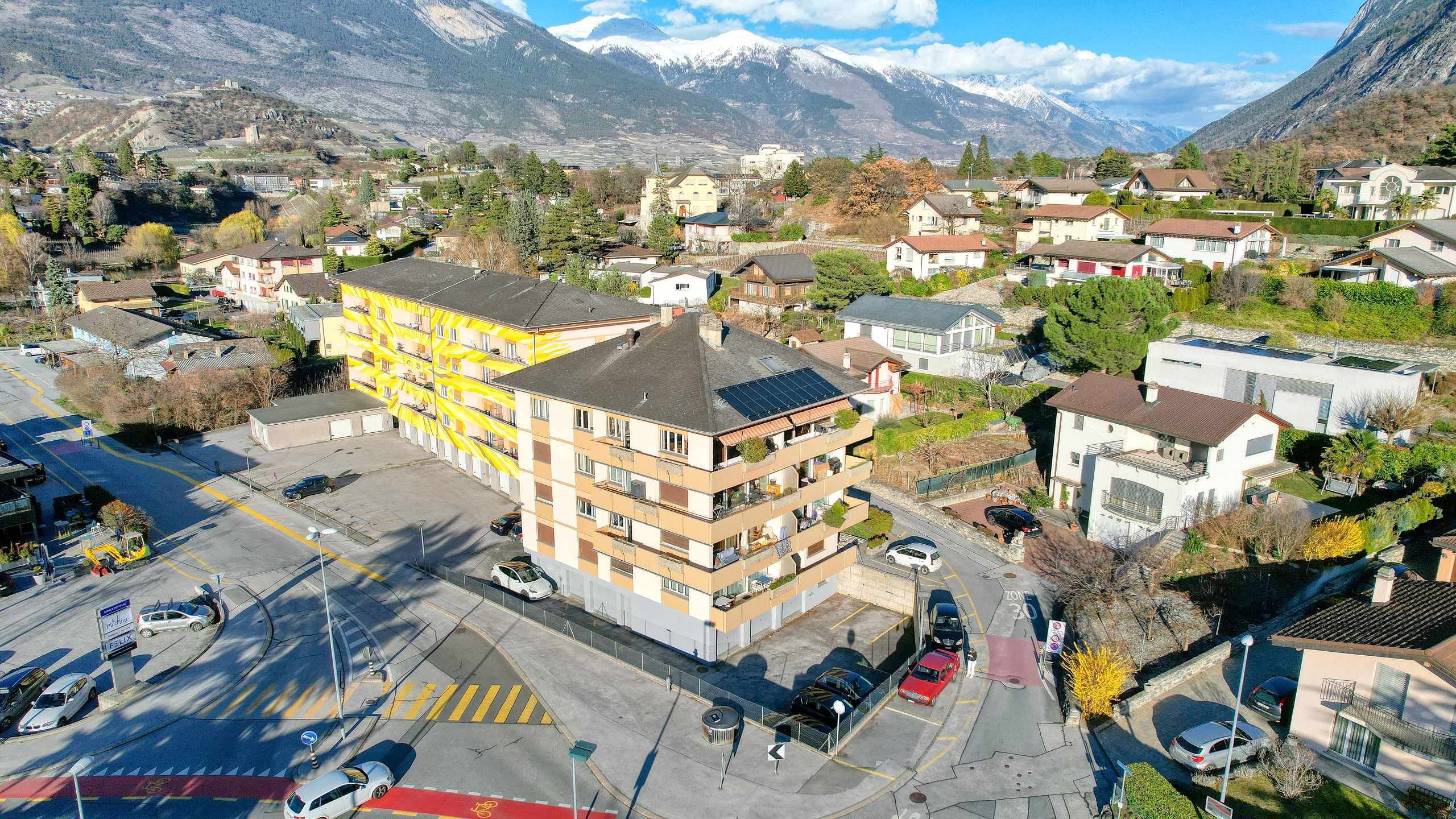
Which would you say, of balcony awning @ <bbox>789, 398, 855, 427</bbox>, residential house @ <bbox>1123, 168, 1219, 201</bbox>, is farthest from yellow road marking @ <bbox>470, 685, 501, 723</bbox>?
residential house @ <bbox>1123, 168, 1219, 201</bbox>

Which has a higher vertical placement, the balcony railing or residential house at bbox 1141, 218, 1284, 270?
residential house at bbox 1141, 218, 1284, 270

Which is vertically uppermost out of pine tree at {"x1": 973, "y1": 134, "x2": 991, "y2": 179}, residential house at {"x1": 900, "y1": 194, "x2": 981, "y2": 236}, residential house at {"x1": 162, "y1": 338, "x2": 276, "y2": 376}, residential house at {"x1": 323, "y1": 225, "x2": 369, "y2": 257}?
pine tree at {"x1": 973, "y1": 134, "x2": 991, "y2": 179}

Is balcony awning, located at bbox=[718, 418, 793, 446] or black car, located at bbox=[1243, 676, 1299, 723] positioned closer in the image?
black car, located at bbox=[1243, 676, 1299, 723]

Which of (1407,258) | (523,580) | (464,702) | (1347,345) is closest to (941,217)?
(1407,258)

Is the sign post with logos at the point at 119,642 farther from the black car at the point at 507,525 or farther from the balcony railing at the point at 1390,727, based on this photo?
the balcony railing at the point at 1390,727

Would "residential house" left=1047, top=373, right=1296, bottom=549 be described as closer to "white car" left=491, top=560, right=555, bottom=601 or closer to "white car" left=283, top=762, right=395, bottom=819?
"white car" left=491, top=560, right=555, bottom=601

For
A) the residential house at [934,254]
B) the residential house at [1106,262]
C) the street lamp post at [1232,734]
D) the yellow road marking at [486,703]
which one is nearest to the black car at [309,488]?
the yellow road marking at [486,703]

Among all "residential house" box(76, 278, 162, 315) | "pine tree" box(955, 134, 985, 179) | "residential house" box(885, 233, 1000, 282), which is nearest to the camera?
"residential house" box(885, 233, 1000, 282)
